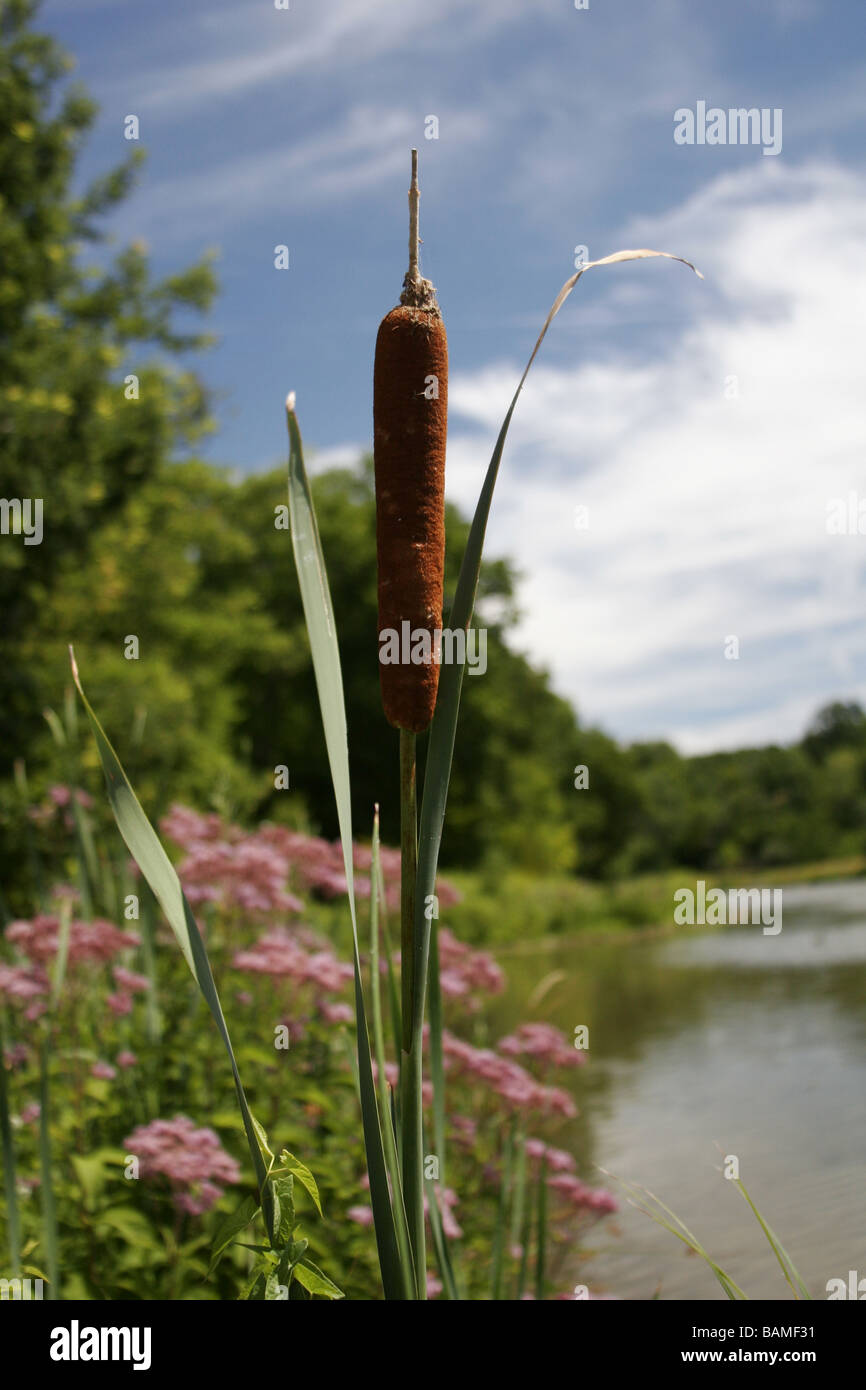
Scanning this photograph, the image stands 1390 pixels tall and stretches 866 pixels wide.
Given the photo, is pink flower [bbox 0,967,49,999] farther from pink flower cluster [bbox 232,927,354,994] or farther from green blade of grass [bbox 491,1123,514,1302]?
green blade of grass [bbox 491,1123,514,1302]

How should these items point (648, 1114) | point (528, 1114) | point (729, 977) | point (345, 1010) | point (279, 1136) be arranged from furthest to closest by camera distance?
point (729, 977)
point (648, 1114)
point (528, 1114)
point (345, 1010)
point (279, 1136)

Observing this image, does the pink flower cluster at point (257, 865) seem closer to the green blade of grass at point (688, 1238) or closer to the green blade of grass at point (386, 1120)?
the green blade of grass at point (688, 1238)

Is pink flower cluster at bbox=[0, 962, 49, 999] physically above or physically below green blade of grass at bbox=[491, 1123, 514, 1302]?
above

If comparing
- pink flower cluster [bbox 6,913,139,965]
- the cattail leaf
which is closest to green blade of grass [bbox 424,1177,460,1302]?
the cattail leaf

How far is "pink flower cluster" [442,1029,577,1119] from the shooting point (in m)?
3.28

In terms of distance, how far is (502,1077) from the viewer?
3355 mm

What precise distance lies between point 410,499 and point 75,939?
8.67 ft

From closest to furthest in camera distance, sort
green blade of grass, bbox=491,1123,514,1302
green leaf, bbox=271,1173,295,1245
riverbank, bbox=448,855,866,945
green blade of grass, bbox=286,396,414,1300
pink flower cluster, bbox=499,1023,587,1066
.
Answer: green blade of grass, bbox=286,396,414,1300 < green leaf, bbox=271,1173,295,1245 < green blade of grass, bbox=491,1123,514,1302 < pink flower cluster, bbox=499,1023,587,1066 < riverbank, bbox=448,855,866,945

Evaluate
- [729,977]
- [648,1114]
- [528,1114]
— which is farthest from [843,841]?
[528,1114]

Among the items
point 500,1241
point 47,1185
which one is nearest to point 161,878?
point 47,1185

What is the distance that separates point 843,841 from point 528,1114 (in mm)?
59791

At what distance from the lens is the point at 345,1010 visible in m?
3.20

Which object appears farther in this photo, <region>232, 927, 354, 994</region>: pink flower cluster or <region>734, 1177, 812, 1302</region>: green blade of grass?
<region>232, 927, 354, 994</region>: pink flower cluster
